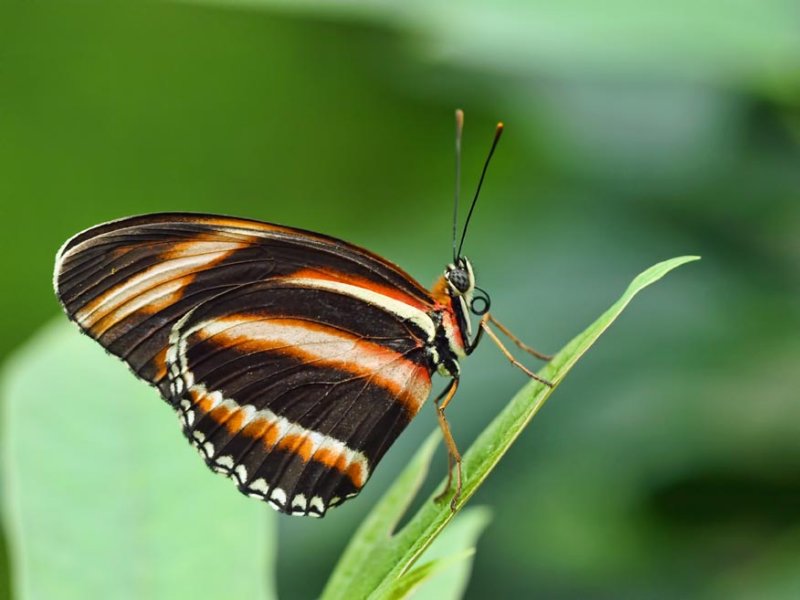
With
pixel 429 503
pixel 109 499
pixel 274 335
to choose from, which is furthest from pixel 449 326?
pixel 109 499

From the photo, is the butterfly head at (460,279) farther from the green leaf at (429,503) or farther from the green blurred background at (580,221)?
the green blurred background at (580,221)

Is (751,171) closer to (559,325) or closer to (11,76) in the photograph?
(559,325)

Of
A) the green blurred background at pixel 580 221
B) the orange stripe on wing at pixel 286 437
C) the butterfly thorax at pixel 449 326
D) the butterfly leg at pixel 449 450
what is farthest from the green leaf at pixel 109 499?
the green blurred background at pixel 580 221

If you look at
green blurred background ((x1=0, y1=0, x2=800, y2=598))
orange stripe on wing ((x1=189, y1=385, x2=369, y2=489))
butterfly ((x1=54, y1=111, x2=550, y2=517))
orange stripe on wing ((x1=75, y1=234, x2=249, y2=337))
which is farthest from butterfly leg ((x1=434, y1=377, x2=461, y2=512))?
green blurred background ((x1=0, y1=0, x2=800, y2=598))

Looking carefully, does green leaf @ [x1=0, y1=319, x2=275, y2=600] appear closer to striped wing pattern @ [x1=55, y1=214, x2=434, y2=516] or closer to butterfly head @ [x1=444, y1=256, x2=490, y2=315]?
striped wing pattern @ [x1=55, y1=214, x2=434, y2=516]

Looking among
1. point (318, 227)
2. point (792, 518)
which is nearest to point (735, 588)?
point (792, 518)

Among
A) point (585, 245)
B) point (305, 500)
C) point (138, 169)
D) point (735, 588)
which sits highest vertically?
point (138, 169)
